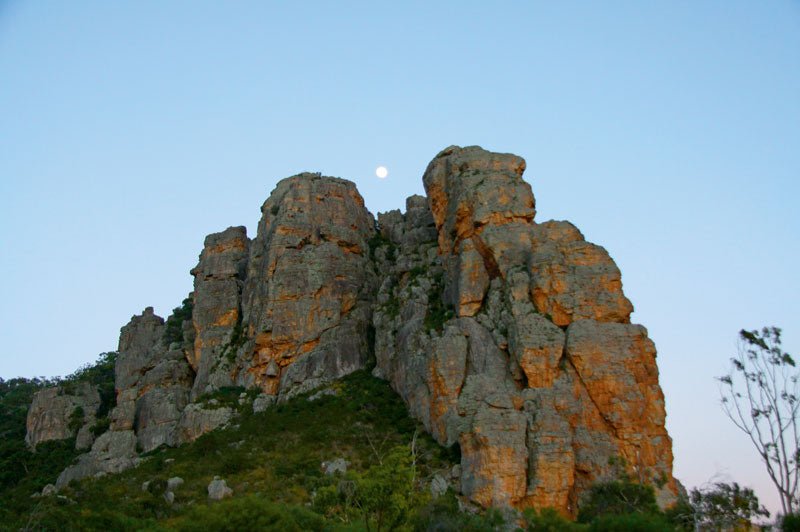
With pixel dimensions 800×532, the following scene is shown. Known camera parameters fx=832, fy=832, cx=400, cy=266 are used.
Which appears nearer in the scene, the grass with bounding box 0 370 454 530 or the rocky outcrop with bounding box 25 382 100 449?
the grass with bounding box 0 370 454 530

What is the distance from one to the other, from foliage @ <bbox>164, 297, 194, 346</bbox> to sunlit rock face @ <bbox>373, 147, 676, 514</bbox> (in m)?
21.5

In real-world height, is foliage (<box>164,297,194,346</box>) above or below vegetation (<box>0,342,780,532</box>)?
above

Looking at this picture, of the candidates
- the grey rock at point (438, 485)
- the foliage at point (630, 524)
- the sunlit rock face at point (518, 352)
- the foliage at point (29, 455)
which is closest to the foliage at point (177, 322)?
the foliage at point (29, 455)

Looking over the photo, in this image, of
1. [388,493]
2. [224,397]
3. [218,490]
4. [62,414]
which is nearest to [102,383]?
[62,414]

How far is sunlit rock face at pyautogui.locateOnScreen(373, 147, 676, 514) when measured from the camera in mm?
43594

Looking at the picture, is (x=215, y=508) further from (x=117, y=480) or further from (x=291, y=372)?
(x=291, y=372)

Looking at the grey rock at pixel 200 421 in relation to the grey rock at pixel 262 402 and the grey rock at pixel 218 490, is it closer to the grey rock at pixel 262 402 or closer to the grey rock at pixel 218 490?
the grey rock at pixel 262 402

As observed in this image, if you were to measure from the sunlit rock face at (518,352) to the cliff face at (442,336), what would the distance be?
0.10m

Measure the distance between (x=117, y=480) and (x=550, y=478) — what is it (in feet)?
90.9

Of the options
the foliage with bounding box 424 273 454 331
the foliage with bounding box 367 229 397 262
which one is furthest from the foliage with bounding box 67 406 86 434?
the foliage with bounding box 424 273 454 331

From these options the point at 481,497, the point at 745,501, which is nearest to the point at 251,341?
the point at 481,497

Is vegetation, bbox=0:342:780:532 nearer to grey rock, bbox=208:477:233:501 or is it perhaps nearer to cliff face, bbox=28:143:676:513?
grey rock, bbox=208:477:233:501

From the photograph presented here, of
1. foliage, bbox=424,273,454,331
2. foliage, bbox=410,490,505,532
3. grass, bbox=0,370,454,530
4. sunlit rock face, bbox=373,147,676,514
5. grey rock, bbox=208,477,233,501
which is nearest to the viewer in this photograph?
foliage, bbox=410,490,505,532

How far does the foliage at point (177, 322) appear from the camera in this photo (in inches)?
2835
